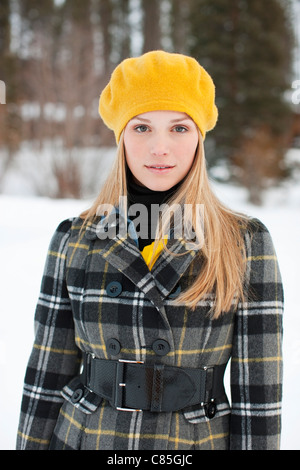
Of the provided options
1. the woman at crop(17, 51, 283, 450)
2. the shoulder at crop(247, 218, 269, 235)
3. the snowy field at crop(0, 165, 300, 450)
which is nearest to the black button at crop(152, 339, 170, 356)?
the woman at crop(17, 51, 283, 450)

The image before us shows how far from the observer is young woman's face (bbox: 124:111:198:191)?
1218 millimetres

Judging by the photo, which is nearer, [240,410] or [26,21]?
[240,410]

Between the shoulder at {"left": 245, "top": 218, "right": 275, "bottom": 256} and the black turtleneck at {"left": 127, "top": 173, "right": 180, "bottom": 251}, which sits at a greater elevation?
the black turtleneck at {"left": 127, "top": 173, "right": 180, "bottom": 251}

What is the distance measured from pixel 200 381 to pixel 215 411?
11cm

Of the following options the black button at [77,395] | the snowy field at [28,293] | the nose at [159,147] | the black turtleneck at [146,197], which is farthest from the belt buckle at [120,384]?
the snowy field at [28,293]

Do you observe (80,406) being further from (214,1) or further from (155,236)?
(214,1)

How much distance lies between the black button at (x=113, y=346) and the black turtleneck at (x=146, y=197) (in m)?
0.31

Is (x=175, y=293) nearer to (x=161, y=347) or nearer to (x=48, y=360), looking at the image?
(x=161, y=347)

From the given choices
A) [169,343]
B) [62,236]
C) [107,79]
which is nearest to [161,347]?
[169,343]

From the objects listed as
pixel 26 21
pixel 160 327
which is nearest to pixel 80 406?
pixel 160 327

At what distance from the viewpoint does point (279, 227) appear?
4.07m

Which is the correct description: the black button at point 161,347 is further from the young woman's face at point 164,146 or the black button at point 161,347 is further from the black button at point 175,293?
the young woman's face at point 164,146

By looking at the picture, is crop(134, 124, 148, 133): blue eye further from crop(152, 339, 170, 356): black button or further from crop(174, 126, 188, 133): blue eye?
crop(152, 339, 170, 356): black button

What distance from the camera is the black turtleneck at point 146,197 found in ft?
4.30
